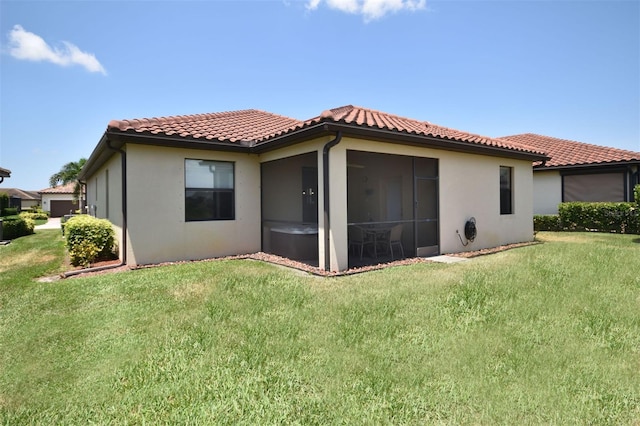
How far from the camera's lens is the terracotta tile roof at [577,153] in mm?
16031

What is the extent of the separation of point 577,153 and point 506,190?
9.09 metres

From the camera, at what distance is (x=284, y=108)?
50.7ft

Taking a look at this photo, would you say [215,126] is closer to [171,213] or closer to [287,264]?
[171,213]

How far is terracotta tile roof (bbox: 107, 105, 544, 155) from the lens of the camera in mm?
8016

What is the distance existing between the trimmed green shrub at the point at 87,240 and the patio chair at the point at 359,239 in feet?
22.5

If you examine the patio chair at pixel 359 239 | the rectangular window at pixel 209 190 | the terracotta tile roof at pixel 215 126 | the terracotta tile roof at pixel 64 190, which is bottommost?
the patio chair at pixel 359 239

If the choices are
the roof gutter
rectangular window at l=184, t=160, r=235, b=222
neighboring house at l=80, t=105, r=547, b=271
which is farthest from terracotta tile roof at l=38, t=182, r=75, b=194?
the roof gutter

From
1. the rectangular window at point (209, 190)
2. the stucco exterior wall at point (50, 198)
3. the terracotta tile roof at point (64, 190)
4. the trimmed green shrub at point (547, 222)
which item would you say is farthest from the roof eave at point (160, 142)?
the stucco exterior wall at point (50, 198)

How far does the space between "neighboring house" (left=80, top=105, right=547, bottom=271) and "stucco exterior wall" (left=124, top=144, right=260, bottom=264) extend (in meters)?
0.03

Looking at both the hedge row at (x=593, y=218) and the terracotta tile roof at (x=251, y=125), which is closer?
the terracotta tile roof at (x=251, y=125)

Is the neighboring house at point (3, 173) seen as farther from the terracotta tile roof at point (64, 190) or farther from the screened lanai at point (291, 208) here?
the terracotta tile roof at point (64, 190)

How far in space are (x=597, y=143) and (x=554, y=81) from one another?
8410mm

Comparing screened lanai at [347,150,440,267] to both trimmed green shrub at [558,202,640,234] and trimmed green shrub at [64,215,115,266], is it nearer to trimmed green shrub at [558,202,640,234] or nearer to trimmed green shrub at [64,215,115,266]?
trimmed green shrub at [64,215,115,266]

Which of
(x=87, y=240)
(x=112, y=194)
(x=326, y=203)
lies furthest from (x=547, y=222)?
(x=87, y=240)
